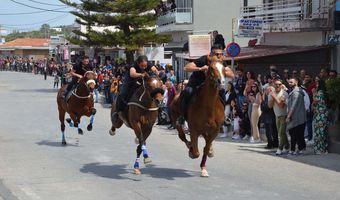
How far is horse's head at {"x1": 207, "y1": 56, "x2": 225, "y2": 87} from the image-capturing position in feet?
33.6

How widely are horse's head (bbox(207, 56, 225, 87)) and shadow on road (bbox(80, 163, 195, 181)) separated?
7.10 feet

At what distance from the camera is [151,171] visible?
471 inches

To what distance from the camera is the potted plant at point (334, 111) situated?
14.4m

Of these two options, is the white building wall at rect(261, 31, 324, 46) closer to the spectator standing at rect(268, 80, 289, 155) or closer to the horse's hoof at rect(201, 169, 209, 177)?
the spectator standing at rect(268, 80, 289, 155)

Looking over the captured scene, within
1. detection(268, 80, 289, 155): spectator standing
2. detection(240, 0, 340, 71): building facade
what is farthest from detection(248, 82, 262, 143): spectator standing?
detection(240, 0, 340, 71): building facade

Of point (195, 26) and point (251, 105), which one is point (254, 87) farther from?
point (195, 26)

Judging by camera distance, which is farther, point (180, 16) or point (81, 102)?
point (180, 16)

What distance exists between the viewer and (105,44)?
39.4m

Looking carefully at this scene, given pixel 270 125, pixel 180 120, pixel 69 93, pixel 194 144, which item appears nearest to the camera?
pixel 194 144

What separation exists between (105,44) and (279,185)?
98.4ft

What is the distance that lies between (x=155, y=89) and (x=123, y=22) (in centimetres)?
2807

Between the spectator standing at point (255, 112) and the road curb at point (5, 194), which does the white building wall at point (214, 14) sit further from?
the road curb at point (5, 194)

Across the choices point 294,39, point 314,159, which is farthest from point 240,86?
point 294,39

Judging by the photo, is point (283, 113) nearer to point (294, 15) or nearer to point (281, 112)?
point (281, 112)
